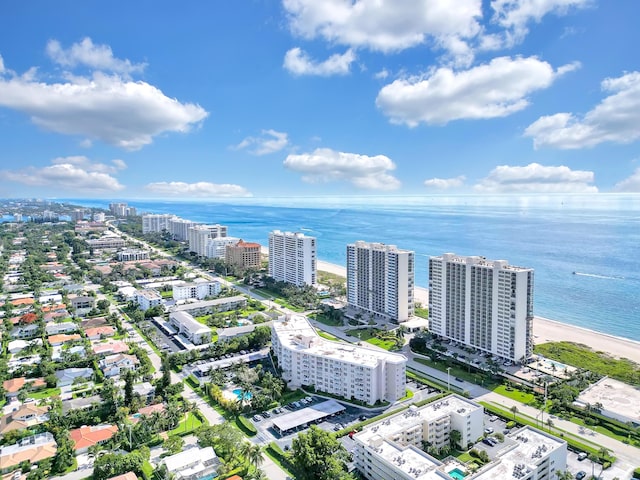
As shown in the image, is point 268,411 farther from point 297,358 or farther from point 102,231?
point 102,231

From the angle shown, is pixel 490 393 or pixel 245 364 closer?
pixel 490 393

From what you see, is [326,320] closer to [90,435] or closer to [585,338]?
[585,338]

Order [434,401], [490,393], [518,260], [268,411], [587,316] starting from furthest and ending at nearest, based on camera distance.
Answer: [518,260]
[587,316]
[490,393]
[268,411]
[434,401]

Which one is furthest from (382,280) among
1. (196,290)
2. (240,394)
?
(196,290)

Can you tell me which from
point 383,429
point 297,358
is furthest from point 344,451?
point 297,358

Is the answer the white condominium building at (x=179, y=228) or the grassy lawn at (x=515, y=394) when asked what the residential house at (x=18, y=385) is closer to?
the grassy lawn at (x=515, y=394)
